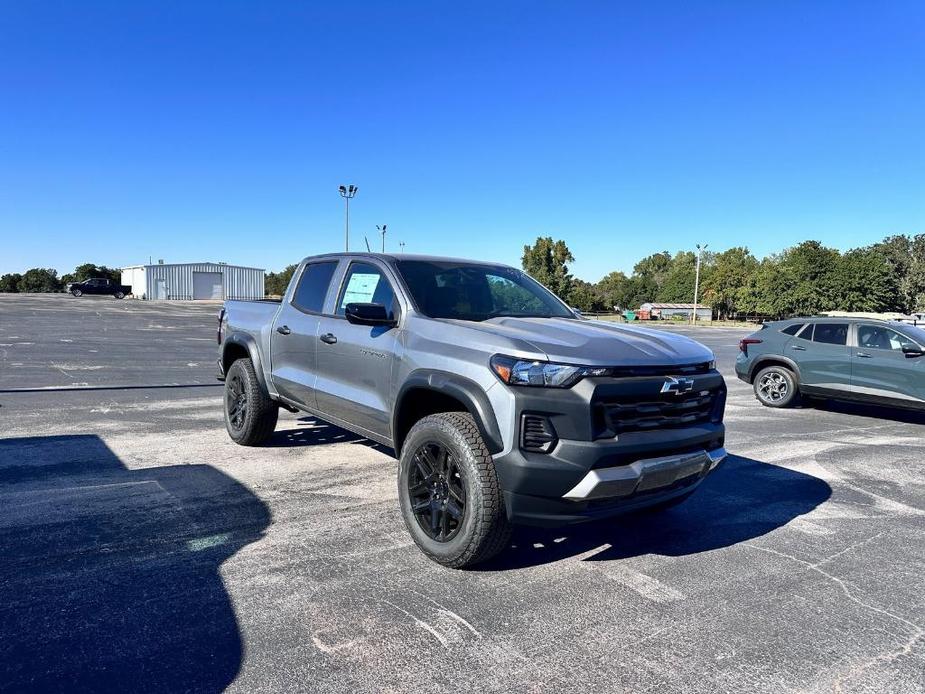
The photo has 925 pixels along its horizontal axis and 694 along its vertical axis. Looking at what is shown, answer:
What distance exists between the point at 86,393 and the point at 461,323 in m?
7.51

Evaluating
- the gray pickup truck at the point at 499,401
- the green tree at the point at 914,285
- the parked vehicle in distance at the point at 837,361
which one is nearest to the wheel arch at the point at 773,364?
the parked vehicle in distance at the point at 837,361

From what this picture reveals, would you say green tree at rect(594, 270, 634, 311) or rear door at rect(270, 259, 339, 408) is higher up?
green tree at rect(594, 270, 634, 311)

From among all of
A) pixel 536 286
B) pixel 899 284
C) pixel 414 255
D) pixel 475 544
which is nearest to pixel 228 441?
pixel 414 255

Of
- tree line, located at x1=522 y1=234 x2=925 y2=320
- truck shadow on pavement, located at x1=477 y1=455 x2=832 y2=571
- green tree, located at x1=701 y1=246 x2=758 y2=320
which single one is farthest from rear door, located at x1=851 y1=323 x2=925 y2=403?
green tree, located at x1=701 y1=246 x2=758 y2=320

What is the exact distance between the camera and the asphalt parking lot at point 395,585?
268cm

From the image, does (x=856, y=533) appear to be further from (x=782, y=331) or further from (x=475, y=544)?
(x=782, y=331)

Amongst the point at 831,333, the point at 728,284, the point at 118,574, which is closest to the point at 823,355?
the point at 831,333

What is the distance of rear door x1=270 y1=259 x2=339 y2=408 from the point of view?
5.20m

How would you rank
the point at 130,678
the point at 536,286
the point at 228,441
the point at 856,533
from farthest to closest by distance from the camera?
the point at 228,441 < the point at 536,286 < the point at 856,533 < the point at 130,678

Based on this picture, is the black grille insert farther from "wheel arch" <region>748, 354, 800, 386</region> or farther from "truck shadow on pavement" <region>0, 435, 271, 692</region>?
"wheel arch" <region>748, 354, 800, 386</region>

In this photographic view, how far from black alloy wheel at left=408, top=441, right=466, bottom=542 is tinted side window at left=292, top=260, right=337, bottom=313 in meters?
1.97

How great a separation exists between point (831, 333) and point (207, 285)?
3076 inches

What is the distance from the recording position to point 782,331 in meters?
10.8

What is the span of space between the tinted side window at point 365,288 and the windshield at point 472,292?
17cm
